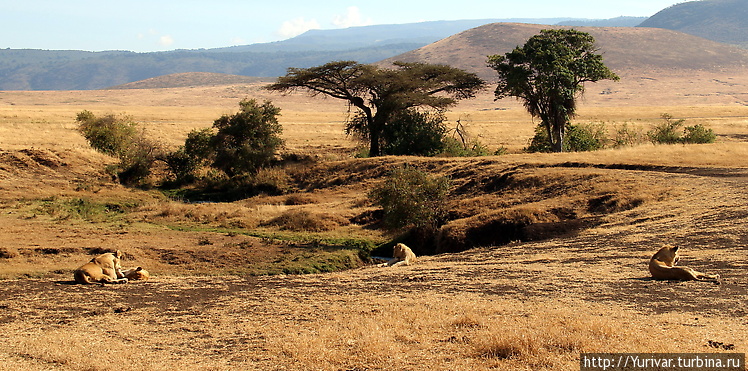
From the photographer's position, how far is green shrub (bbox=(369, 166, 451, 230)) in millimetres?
24031

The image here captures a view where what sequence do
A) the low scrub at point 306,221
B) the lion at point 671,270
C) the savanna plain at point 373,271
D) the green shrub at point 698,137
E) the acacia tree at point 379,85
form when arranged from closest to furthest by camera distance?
1. the savanna plain at point 373,271
2. the lion at point 671,270
3. the low scrub at point 306,221
4. the green shrub at point 698,137
5. the acacia tree at point 379,85

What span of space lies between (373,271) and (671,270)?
7.35 m

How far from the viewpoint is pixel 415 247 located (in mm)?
23969

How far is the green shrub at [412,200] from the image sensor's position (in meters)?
24.0

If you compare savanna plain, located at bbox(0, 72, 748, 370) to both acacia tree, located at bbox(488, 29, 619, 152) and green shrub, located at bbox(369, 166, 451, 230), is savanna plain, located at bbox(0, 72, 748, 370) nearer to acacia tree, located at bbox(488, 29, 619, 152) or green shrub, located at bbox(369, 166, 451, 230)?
green shrub, located at bbox(369, 166, 451, 230)

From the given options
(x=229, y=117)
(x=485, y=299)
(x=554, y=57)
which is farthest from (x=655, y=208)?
(x=229, y=117)

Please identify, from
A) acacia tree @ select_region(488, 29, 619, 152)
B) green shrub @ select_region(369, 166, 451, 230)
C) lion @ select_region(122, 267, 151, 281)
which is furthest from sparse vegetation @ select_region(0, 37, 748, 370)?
acacia tree @ select_region(488, 29, 619, 152)

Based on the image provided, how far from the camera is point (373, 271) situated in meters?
16.9

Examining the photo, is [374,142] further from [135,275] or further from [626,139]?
[135,275]

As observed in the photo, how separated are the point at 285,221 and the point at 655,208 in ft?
47.0

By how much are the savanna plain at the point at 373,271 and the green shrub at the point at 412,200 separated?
1.11 metres

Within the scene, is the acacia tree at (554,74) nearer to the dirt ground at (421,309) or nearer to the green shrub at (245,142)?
the green shrub at (245,142)

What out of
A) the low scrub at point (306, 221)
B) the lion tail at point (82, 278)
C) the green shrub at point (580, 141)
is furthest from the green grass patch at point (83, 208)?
the green shrub at point (580, 141)

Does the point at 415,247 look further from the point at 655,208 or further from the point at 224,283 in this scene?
the point at 224,283
